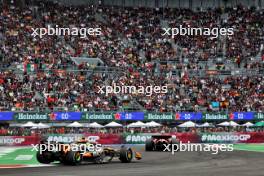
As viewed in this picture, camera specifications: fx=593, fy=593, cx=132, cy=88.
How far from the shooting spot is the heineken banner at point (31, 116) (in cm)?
4634

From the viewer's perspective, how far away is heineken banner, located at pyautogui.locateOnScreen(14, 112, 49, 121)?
4634 centimetres

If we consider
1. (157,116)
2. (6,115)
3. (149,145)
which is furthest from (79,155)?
(157,116)

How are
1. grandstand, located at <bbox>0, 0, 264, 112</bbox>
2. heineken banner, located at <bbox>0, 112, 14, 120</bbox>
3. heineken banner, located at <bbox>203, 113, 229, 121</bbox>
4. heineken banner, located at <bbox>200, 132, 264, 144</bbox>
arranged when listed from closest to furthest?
heineken banner, located at <bbox>0, 112, 14, 120</bbox>
heineken banner, located at <bbox>200, 132, 264, 144</bbox>
grandstand, located at <bbox>0, 0, 264, 112</bbox>
heineken banner, located at <bbox>203, 113, 229, 121</bbox>

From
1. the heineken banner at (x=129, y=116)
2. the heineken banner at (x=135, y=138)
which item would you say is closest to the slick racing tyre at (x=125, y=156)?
the heineken banner at (x=135, y=138)

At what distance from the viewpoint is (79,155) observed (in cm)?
2323

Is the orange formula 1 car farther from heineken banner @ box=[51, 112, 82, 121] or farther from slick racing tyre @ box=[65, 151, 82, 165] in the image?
heineken banner @ box=[51, 112, 82, 121]

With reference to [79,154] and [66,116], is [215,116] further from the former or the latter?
[79,154]

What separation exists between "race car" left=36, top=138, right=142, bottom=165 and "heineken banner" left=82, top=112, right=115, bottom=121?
23.3 meters

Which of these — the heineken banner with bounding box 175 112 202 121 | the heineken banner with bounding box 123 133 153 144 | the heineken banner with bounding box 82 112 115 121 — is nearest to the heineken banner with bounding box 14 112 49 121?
the heineken banner with bounding box 82 112 115 121

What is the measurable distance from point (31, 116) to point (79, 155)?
2430 cm

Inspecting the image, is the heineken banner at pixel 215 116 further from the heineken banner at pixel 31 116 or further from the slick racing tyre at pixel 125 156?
the slick racing tyre at pixel 125 156

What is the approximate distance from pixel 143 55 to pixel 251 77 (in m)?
10.8

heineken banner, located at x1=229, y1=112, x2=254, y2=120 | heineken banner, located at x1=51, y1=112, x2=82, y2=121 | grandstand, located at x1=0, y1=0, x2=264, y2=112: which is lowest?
heineken banner, located at x1=229, y1=112, x2=254, y2=120

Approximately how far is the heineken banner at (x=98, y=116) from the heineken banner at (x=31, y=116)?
3348 mm
